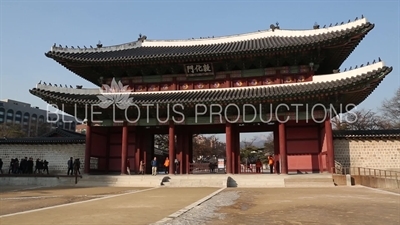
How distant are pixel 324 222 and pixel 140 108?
16439mm

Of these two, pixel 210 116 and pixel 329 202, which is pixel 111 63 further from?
pixel 329 202

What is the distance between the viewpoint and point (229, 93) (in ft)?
75.0

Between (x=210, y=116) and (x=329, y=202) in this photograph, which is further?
(x=210, y=116)

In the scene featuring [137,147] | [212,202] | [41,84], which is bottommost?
[212,202]

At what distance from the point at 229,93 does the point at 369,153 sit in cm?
995

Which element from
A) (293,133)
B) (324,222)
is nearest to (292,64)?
(293,133)

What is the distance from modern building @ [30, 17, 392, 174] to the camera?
2094 centimetres

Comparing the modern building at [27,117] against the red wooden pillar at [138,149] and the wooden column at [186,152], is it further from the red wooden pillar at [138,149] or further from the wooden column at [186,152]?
the wooden column at [186,152]

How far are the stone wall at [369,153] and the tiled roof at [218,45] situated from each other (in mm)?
6318

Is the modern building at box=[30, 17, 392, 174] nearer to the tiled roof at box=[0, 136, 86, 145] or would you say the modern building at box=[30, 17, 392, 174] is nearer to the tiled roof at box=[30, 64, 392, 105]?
the tiled roof at box=[30, 64, 392, 105]

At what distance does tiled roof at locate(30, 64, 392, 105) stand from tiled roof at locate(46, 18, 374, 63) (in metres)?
2.45

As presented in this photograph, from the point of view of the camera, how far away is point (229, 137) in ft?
72.9

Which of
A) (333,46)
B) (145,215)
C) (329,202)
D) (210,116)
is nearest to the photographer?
(145,215)

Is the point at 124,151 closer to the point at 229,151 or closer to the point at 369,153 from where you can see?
the point at 229,151
